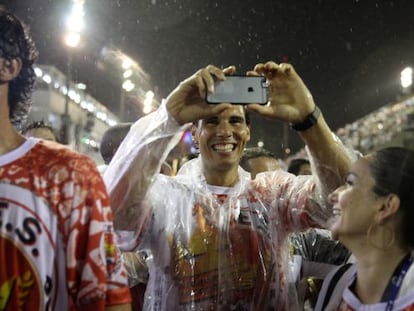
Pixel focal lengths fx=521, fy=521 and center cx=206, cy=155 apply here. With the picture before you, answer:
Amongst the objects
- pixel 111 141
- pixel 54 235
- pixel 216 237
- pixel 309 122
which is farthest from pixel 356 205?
pixel 111 141

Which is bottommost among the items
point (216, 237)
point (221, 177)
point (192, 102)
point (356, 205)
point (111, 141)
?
point (216, 237)

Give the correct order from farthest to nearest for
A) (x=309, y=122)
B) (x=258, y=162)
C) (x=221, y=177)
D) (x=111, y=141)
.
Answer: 1. (x=258, y=162)
2. (x=111, y=141)
3. (x=221, y=177)
4. (x=309, y=122)

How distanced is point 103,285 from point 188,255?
880mm

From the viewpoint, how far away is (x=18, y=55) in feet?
5.31

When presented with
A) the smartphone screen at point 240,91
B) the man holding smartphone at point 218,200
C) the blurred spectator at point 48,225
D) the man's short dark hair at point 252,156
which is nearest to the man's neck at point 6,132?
the blurred spectator at point 48,225

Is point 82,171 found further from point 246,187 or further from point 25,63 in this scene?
point 246,187


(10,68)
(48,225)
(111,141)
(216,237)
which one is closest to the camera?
(48,225)

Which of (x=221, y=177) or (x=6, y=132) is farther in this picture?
(x=221, y=177)

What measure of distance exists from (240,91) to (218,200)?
650mm

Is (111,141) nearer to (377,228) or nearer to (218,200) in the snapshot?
(218,200)

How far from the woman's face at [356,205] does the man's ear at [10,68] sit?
1279 mm

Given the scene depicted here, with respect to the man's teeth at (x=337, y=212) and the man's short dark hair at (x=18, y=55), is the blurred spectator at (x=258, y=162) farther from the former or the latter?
the man's short dark hair at (x=18, y=55)

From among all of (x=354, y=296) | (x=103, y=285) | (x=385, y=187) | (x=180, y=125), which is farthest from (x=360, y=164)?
(x=103, y=285)

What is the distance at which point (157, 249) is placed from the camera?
2434 mm
